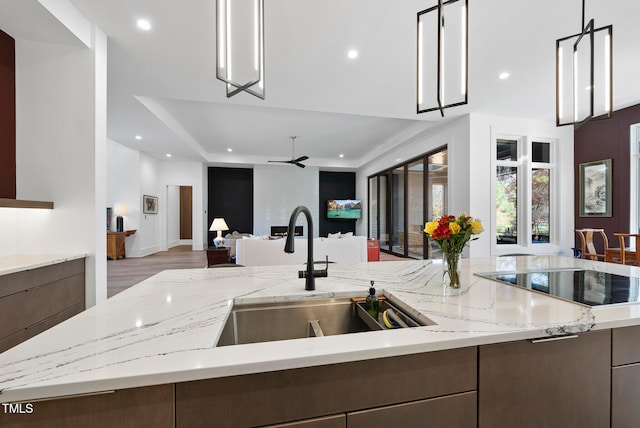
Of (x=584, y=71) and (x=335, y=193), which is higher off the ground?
(x=584, y=71)

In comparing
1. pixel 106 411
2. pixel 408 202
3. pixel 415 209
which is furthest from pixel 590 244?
pixel 106 411

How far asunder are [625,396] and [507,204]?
4726mm

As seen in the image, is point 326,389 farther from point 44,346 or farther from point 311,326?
point 44,346

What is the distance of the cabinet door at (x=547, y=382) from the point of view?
80 cm

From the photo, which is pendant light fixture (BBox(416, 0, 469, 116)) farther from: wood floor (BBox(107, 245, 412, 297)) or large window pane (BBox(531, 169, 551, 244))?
wood floor (BBox(107, 245, 412, 297))

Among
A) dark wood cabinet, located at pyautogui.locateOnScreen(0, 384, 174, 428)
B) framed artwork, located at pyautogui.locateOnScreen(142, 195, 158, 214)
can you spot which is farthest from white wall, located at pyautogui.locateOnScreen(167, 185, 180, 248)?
dark wood cabinet, located at pyautogui.locateOnScreen(0, 384, 174, 428)

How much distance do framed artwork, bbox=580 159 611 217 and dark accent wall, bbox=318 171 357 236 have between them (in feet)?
20.8

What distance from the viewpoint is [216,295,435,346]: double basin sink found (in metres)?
1.09

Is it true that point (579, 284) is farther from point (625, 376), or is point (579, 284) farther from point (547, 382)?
point (547, 382)

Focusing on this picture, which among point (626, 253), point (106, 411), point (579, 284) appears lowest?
point (626, 253)

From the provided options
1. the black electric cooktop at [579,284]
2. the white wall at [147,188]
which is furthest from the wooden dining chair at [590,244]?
the white wall at [147,188]

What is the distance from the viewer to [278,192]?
915 cm

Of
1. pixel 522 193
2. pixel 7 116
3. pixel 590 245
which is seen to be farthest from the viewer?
pixel 522 193

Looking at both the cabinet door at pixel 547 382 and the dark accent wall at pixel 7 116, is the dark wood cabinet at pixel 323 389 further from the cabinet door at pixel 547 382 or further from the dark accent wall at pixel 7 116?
the dark accent wall at pixel 7 116
